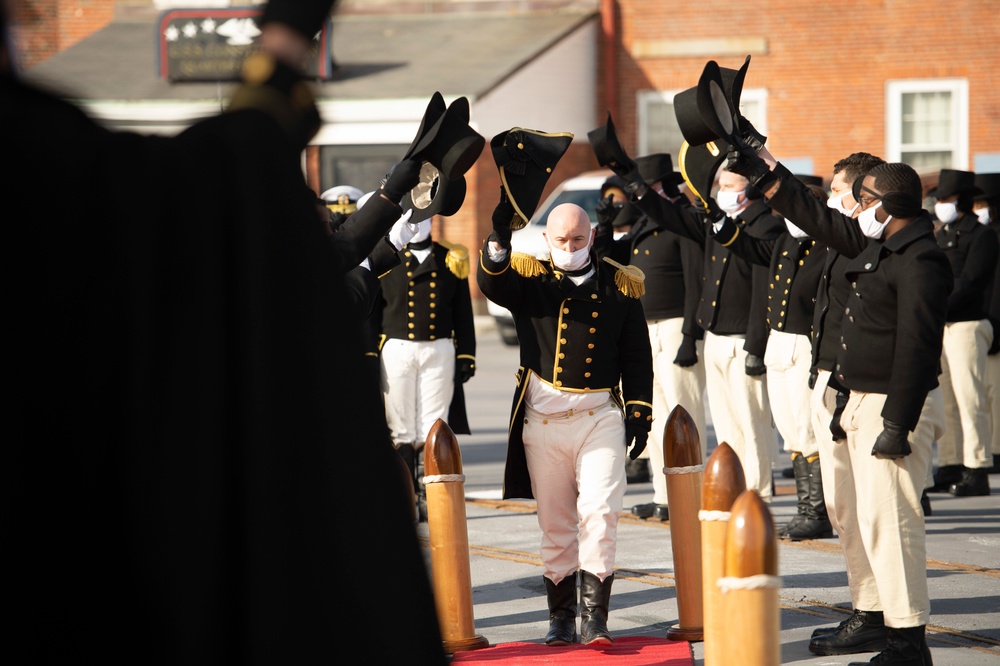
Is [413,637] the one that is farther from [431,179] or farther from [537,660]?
[431,179]

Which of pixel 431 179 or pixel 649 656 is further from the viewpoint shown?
pixel 431 179

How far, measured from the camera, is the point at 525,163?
6.23 m

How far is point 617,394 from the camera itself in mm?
6375

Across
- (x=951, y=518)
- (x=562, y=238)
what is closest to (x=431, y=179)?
(x=562, y=238)

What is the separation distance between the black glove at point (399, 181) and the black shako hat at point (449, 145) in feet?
0.52

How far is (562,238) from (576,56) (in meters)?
18.6

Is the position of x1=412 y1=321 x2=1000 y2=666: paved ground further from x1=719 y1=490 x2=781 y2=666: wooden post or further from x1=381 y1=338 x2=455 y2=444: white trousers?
x1=719 y1=490 x2=781 y2=666: wooden post

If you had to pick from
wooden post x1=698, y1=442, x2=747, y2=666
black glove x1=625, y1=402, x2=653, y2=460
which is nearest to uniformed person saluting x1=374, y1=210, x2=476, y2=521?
black glove x1=625, y1=402, x2=653, y2=460

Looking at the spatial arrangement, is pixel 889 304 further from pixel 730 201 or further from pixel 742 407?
pixel 742 407

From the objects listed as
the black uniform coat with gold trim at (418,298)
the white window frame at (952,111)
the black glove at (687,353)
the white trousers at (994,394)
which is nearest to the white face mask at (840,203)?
the black glove at (687,353)

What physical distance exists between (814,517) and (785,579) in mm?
1302

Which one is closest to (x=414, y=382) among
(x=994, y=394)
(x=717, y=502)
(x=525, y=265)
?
(x=525, y=265)

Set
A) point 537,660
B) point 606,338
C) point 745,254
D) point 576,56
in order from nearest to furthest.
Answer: point 537,660 < point 606,338 < point 745,254 < point 576,56

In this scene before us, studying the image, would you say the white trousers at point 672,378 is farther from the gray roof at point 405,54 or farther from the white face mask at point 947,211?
the gray roof at point 405,54
